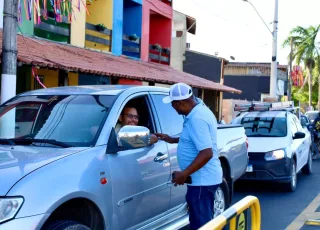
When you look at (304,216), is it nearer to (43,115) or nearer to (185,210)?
(185,210)

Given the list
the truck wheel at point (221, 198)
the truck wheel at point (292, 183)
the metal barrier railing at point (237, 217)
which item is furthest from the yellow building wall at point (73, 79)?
the metal barrier railing at point (237, 217)

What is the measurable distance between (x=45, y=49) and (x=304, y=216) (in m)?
7.36

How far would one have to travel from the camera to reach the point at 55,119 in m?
4.52

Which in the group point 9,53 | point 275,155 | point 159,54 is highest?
point 159,54

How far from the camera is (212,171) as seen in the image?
4.20 m

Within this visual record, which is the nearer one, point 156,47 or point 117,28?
point 117,28

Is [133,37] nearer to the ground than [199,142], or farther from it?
farther from it

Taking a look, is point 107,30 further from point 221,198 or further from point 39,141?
point 39,141

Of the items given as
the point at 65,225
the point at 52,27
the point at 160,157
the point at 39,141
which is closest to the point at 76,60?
the point at 52,27

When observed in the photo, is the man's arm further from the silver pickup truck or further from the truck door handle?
the truck door handle

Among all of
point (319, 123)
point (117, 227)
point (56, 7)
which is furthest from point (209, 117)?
point (319, 123)

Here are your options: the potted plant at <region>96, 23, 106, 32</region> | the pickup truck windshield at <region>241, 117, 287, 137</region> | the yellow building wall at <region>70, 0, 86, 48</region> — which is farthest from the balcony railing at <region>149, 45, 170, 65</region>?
the pickup truck windshield at <region>241, 117, 287, 137</region>

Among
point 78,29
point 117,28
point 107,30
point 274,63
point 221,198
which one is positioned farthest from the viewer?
point 274,63

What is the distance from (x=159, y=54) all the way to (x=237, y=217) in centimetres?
1723
